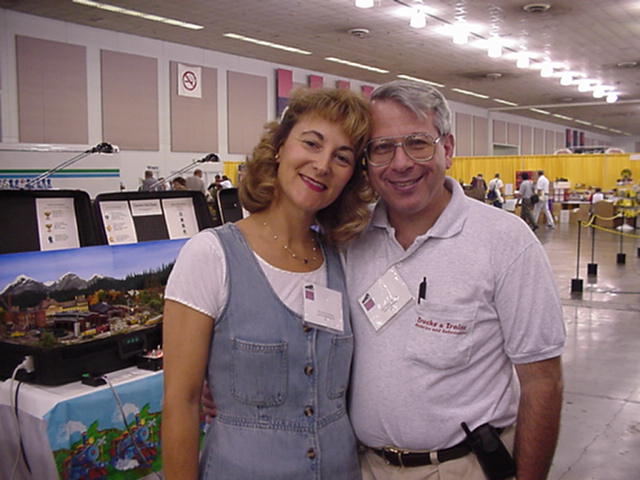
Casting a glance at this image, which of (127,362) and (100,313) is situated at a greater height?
(100,313)

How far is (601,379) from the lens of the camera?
15.7 ft

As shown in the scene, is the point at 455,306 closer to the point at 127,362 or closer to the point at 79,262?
the point at 127,362

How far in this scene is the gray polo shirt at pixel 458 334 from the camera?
1428 millimetres

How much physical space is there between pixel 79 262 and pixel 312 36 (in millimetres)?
11329

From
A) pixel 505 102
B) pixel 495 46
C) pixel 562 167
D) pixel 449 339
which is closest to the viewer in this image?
pixel 449 339

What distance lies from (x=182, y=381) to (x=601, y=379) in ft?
14.1

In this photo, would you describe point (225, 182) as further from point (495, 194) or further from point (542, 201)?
point (542, 201)

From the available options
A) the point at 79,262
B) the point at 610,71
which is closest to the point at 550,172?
the point at 610,71

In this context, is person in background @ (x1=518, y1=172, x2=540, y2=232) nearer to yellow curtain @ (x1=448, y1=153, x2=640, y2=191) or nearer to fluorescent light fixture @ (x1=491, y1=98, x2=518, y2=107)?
yellow curtain @ (x1=448, y1=153, x2=640, y2=191)

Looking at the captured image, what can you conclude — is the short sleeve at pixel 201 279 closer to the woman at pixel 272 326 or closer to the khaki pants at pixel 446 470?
the woman at pixel 272 326

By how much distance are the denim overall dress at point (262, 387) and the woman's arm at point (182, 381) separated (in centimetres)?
4

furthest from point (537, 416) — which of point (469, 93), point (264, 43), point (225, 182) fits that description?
point (469, 93)

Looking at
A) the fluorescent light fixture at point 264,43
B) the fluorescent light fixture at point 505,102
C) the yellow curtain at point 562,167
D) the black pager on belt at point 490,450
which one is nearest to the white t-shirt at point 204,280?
the black pager on belt at point 490,450

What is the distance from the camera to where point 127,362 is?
2088mm
